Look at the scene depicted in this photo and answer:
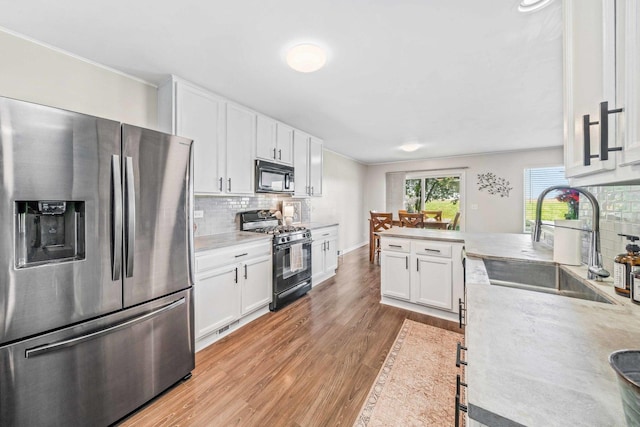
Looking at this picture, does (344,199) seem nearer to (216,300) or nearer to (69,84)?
(216,300)

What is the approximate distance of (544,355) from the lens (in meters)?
0.66

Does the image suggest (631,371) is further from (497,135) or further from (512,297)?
(497,135)

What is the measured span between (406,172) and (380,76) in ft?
15.2

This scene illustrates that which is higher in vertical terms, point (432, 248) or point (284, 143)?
point (284, 143)

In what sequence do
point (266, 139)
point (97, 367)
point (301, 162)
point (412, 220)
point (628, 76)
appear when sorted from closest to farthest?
point (628, 76) → point (97, 367) → point (266, 139) → point (301, 162) → point (412, 220)

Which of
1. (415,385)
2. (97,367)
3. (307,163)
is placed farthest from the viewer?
(307,163)

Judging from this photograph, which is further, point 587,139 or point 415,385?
point 415,385

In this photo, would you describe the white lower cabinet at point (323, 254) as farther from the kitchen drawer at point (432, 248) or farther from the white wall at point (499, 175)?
the white wall at point (499, 175)

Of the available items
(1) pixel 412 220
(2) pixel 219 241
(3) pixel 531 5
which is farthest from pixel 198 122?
(1) pixel 412 220

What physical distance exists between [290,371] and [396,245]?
1734 millimetres

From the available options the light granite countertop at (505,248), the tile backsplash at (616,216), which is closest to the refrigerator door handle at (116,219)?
the light granite countertop at (505,248)

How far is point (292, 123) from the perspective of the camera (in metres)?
3.56

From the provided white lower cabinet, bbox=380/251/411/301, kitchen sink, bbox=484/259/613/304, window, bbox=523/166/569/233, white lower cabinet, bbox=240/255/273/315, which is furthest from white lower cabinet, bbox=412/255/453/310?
window, bbox=523/166/569/233

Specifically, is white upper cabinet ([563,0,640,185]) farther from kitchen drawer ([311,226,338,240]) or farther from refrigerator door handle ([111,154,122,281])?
kitchen drawer ([311,226,338,240])
